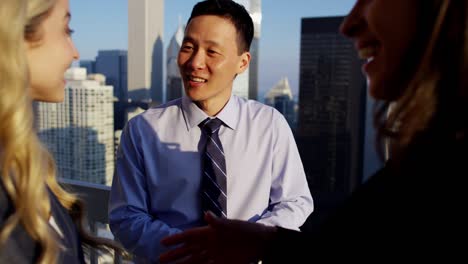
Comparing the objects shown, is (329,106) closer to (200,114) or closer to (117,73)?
(117,73)

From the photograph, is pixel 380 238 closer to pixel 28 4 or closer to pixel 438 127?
pixel 438 127

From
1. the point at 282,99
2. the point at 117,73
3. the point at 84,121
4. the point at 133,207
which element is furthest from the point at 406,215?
the point at 84,121

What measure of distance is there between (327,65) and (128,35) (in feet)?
5.13

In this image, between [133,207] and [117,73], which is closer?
[133,207]

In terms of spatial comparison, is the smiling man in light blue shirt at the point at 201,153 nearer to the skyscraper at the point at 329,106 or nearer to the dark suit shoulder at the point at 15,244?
the dark suit shoulder at the point at 15,244

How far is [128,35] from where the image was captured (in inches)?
104

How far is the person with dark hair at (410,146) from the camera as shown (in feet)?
1.91

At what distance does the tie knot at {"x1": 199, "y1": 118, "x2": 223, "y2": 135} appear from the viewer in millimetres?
1428

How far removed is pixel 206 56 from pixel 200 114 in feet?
0.69

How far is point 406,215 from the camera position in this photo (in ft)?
2.06

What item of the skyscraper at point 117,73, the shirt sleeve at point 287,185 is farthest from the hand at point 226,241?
the skyscraper at point 117,73

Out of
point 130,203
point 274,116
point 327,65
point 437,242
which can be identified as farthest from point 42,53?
point 327,65

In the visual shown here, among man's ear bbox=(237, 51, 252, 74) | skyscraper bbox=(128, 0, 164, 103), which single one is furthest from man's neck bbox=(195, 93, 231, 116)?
skyscraper bbox=(128, 0, 164, 103)

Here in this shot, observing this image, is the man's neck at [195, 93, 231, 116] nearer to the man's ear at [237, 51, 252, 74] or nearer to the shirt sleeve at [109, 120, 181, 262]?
the man's ear at [237, 51, 252, 74]
